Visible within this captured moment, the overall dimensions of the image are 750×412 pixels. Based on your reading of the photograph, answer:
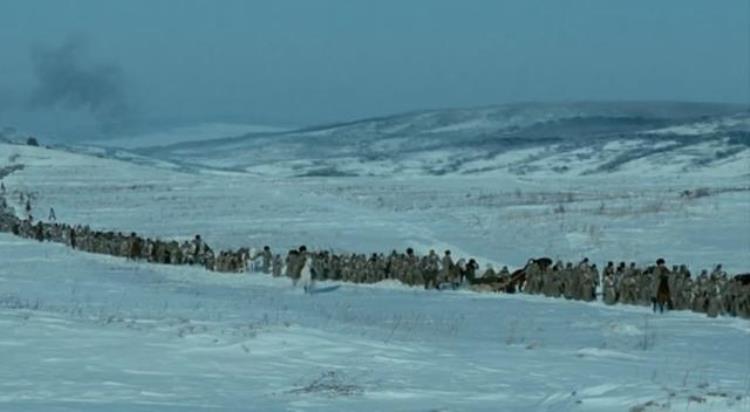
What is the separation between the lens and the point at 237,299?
96.2ft

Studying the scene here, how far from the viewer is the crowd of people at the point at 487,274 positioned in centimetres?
2853

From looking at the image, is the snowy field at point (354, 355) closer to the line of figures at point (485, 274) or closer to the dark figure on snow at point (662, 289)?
the dark figure on snow at point (662, 289)

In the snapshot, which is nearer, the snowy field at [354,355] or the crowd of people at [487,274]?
the snowy field at [354,355]

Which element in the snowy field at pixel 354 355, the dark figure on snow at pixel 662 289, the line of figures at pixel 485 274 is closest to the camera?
the snowy field at pixel 354 355

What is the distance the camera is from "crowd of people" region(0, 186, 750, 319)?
93.6ft

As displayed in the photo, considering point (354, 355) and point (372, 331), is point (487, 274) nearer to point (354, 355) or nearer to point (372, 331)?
point (372, 331)

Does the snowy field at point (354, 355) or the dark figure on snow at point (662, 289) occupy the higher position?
the dark figure on snow at point (662, 289)

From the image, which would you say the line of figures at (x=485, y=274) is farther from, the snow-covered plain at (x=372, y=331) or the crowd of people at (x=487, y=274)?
the snow-covered plain at (x=372, y=331)

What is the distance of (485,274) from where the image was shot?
34375mm

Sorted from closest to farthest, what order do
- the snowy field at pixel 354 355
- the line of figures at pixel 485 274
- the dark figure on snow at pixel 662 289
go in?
1. the snowy field at pixel 354 355
2. the line of figures at pixel 485 274
3. the dark figure on snow at pixel 662 289

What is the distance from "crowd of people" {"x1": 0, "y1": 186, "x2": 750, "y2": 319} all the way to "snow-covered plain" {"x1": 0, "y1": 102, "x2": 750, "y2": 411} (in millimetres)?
627

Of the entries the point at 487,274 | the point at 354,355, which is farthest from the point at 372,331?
the point at 487,274

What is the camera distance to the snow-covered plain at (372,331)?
1362 cm

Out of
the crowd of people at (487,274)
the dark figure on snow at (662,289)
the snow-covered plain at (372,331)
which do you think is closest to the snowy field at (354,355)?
the snow-covered plain at (372,331)
